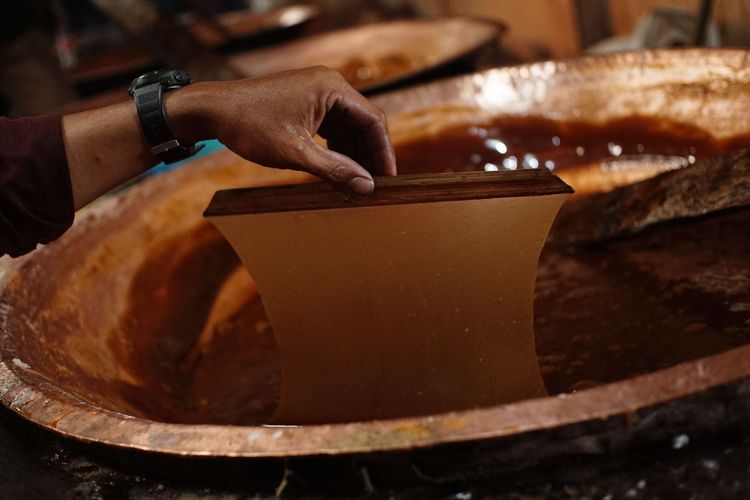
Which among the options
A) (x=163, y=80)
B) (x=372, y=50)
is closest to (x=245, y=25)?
(x=372, y=50)

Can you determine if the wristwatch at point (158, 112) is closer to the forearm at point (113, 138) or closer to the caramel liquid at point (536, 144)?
the forearm at point (113, 138)

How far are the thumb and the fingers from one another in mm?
167

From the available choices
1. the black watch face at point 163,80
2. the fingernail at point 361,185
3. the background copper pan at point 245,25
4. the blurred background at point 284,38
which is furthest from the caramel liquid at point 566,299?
the background copper pan at point 245,25

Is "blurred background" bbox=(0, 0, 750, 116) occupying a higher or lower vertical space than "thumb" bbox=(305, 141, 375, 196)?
lower

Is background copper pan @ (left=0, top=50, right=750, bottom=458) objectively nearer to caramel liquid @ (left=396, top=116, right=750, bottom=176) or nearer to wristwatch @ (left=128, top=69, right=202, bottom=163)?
caramel liquid @ (left=396, top=116, right=750, bottom=176)

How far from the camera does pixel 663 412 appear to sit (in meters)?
0.92

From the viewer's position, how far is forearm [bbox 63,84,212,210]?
58.5 inches

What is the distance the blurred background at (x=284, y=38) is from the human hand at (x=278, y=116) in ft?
4.93

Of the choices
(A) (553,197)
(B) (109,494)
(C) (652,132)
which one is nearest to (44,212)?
(B) (109,494)

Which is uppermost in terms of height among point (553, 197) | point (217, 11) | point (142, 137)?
point (142, 137)

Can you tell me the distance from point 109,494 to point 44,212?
25.8 inches

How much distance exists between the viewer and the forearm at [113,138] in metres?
1.49

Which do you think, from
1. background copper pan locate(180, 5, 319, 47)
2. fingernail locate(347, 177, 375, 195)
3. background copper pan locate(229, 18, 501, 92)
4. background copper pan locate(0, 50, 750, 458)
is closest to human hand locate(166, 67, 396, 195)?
fingernail locate(347, 177, 375, 195)

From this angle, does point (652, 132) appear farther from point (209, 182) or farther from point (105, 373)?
point (105, 373)
